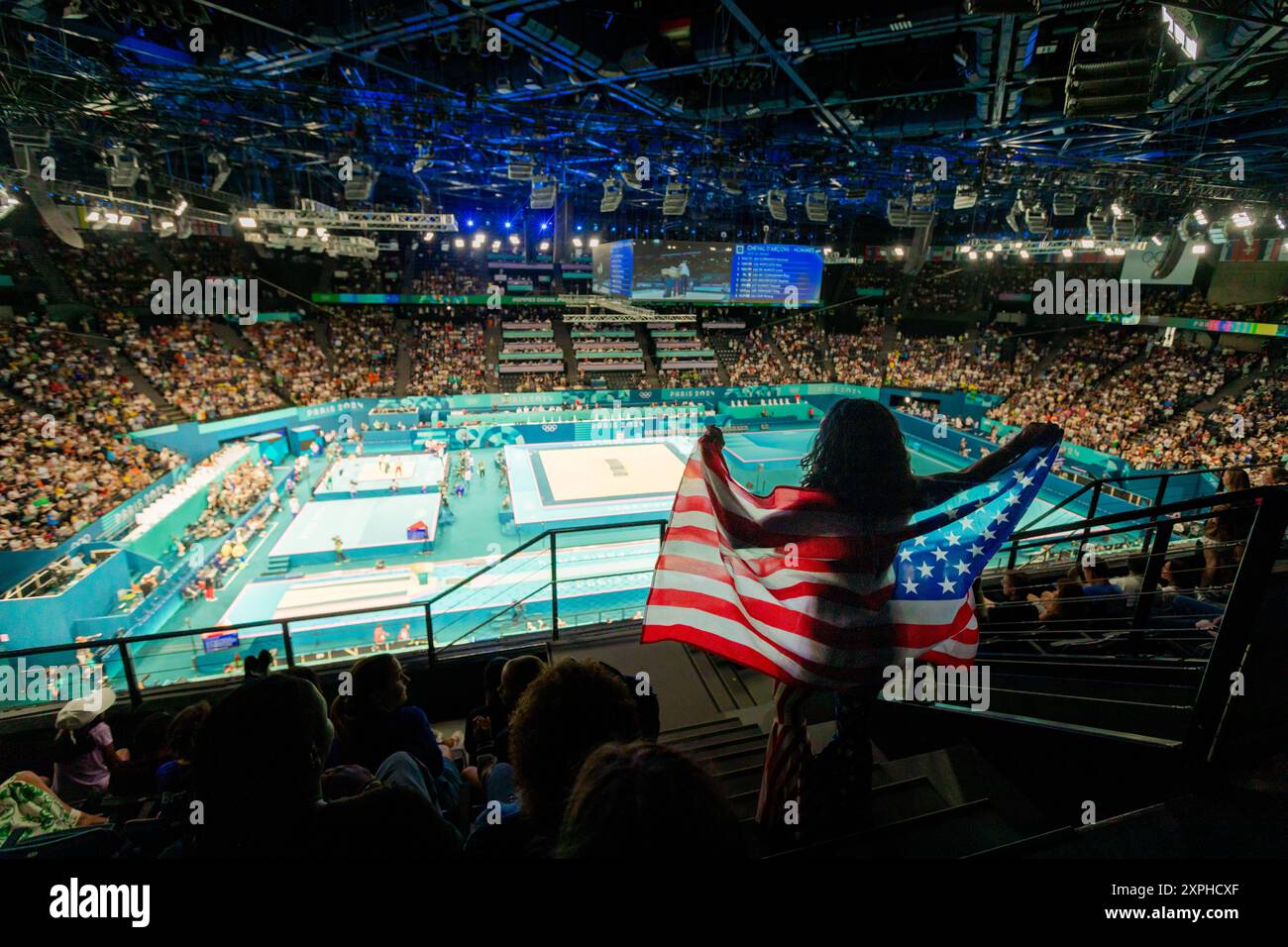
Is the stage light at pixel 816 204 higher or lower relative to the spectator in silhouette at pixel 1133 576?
higher

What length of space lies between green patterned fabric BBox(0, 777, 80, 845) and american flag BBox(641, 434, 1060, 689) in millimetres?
3311

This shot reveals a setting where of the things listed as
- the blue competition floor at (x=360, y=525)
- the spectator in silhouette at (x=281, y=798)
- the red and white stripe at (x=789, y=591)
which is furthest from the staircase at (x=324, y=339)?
the spectator in silhouette at (x=281, y=798)

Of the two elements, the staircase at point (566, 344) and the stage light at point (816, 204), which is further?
the staircase at point (566, 344)

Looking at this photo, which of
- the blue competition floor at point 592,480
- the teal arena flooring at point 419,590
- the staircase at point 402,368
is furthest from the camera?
the staircase at point 402,368

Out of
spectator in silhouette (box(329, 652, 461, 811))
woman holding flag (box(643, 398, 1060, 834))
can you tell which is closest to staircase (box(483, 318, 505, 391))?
spectator in silhouette (box(329, 652, 461, 811))

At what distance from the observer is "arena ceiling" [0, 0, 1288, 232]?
8094 millimetres

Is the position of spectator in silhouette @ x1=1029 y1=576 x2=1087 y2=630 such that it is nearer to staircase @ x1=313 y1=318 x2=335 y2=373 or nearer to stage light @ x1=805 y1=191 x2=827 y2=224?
stage light @ x1=805 y1=191 x2=827 y2=224

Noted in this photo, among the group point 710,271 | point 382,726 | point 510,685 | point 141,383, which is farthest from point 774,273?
point 141,383

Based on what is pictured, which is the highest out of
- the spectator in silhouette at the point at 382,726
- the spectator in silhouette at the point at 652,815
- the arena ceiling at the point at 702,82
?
the arena ceiling at the point at 702,82

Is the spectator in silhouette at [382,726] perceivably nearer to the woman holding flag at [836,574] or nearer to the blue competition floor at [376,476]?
the woman holding flag at [836,574]

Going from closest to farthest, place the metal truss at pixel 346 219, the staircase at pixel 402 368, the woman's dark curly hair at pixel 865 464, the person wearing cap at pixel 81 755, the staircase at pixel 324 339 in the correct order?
1. the woman's dark curly hair at pixel 865 464
2. the person wearing cap at pixel 81 755
3. the metal truss at pixel 346 219
4. the staircase at pixel 324 339
5. the staircase at pixel 402 368

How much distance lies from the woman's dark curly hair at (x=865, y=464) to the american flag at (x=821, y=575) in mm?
79

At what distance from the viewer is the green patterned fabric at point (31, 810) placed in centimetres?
305
